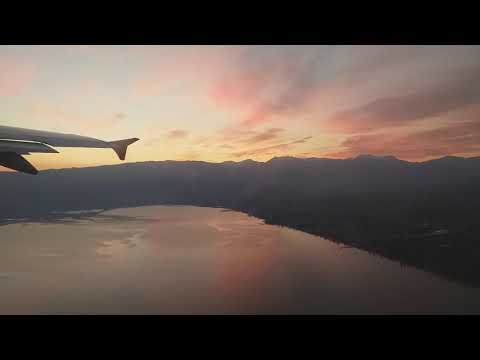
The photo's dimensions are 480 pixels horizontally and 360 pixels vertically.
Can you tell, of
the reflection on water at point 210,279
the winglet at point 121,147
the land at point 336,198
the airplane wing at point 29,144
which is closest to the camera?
the airplane wing at point 29,144

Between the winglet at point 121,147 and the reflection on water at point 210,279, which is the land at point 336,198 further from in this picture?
the winglet at point 121,147

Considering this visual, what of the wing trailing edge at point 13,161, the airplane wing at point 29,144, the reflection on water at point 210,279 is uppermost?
the airplane wing at point 29,144

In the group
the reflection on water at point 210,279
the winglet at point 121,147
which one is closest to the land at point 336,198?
the reflection on water at point 210,279

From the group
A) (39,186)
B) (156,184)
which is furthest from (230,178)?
(39,186)

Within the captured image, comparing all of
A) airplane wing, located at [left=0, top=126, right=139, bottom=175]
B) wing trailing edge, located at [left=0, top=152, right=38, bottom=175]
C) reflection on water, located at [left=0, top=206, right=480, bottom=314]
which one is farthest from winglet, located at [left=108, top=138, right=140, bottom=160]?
reflection on water, located at [left=0, top=206, right=480, bottom=314]

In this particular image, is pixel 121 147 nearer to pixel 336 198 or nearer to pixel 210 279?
pixel 210 279

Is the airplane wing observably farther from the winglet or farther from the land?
the land

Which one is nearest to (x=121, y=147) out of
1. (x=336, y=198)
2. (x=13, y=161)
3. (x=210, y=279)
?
(x=13, y=161)

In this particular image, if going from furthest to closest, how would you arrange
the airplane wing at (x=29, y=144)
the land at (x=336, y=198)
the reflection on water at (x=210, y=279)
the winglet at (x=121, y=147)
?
the land at (x=336, y=198) → the reflection on water at (x=210, y=279) → the winglet at (x=121, y=147) → the airplane wing at (x=29, y=144)
